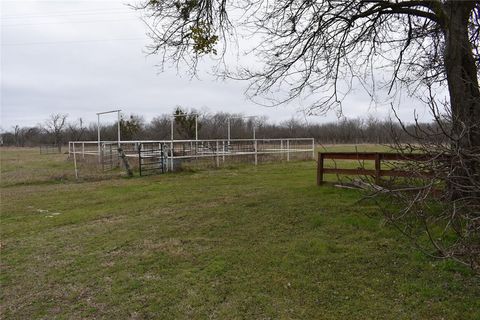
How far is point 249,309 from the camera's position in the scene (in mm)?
4027

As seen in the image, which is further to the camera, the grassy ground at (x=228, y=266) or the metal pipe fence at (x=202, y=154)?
the metal pipe fence at (x=202, y=154)

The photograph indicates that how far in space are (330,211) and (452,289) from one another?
12.3ft

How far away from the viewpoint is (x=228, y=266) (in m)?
5.27

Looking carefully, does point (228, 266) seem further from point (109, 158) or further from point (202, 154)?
point (109, 158)

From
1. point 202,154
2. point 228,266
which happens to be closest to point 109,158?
point 202,154

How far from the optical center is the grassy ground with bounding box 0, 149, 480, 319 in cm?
407

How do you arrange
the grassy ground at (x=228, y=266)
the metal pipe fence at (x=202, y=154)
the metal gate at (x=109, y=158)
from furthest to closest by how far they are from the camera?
the metal gate at (x=109, y=158) → the metal pipe fence at (x=202, y=154) → the grassy ground at (x=228, y=266)

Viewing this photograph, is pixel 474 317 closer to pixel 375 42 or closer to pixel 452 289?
pixel 452 289

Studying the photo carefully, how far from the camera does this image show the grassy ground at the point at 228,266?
4.07 m

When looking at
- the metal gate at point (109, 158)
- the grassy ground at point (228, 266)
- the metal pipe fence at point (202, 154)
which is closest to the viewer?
the grassy ground at point (228, 266)


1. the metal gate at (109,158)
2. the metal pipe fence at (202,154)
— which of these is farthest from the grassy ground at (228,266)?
the metal gate at (109,158)

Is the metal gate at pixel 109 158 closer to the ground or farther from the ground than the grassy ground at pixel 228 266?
farther from the ground

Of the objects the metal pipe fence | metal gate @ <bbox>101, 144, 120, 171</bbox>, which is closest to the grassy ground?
the metal pipe fence

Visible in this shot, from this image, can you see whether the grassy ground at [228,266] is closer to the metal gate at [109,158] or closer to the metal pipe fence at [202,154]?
the metal pipe fence at [202,154]
